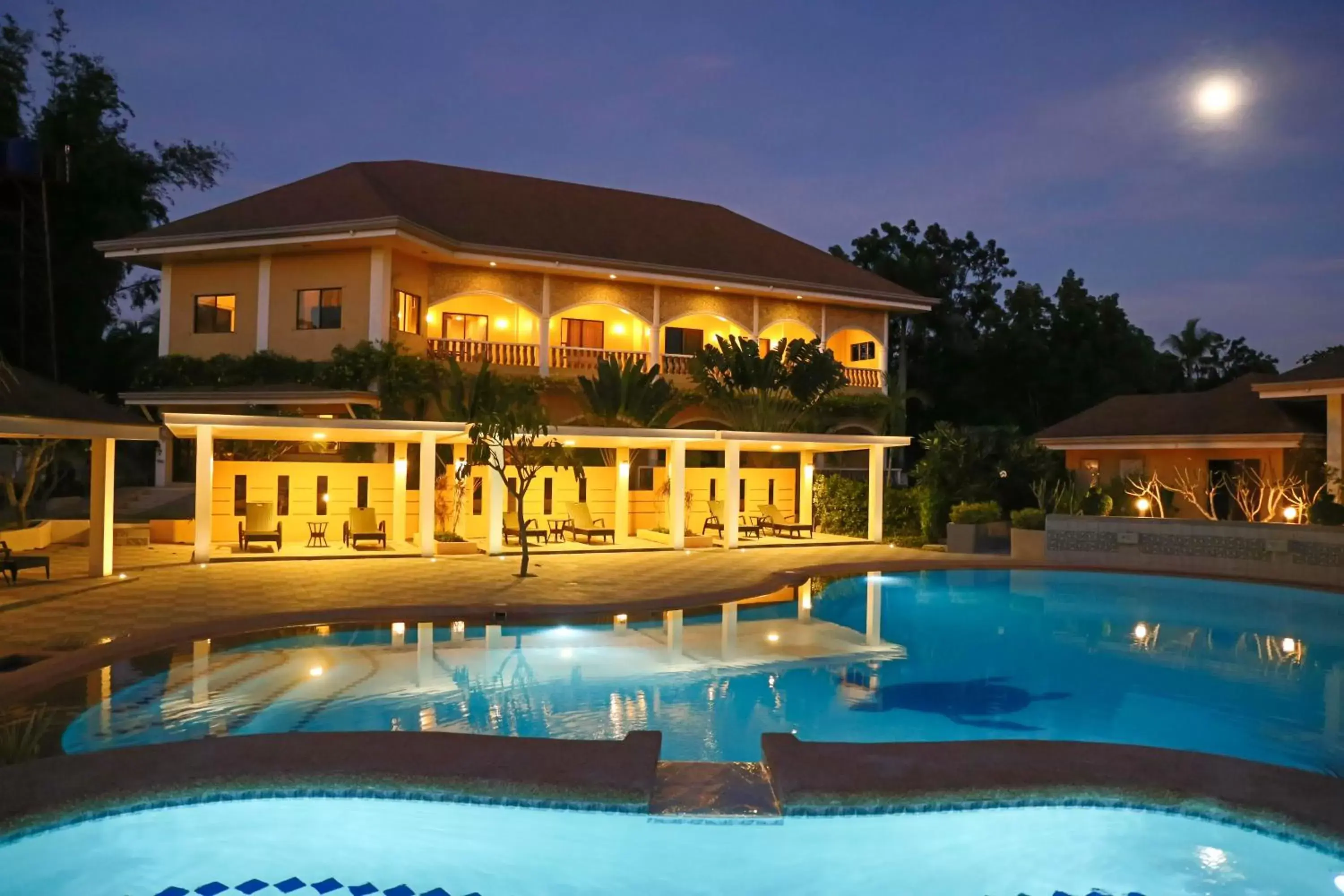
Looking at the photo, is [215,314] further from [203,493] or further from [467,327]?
[203,493]

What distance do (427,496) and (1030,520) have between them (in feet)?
40.7

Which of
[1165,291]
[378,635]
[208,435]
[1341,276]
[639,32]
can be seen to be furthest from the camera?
[1165,291]

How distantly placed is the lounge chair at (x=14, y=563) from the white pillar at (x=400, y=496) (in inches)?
264

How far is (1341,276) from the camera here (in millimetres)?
37719

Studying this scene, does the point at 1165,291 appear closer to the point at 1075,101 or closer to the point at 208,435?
the point at 1075,101

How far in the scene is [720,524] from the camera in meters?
23.2

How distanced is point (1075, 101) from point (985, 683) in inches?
779

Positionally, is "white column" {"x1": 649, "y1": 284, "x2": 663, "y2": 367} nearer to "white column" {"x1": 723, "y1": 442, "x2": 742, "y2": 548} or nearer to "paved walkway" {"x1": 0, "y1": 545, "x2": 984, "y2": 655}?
"white column" {"x1": 723, "y1": 442, "x2": 742, "y2": 548}

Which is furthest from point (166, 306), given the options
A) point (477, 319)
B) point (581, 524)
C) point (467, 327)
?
point (581, 524)

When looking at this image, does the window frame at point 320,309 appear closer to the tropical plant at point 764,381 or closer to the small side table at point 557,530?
the small side table at point 557,530

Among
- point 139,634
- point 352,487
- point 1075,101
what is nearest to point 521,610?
point 139,634

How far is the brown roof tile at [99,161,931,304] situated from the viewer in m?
23.3

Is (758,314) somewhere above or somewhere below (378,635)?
above

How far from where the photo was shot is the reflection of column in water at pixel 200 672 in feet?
28.9
